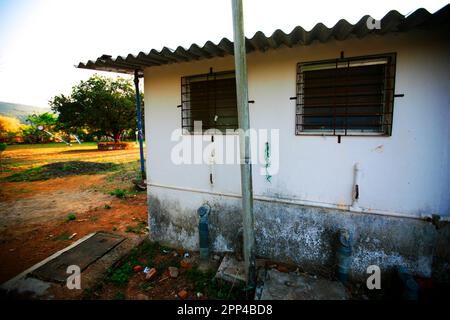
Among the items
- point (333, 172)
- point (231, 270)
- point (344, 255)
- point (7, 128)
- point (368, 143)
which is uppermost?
point (7, 128)

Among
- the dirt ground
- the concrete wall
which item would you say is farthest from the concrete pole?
the dirt ground

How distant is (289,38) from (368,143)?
194 cm

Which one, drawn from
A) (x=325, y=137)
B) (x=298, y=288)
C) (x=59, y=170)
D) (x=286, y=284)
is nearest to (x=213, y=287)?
(x=286, y=284)

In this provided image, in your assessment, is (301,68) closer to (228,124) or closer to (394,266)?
(228,124)

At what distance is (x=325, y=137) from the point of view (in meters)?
3.40

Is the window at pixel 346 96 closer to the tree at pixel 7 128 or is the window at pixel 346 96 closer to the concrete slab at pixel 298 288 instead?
the concrete slab at pixel 298 288

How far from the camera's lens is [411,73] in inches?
115

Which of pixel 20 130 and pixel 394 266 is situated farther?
pixel 20 130

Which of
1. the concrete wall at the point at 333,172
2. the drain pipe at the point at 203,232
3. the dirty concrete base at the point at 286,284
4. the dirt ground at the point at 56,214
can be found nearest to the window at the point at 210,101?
the concrete wall at the point at 333,172

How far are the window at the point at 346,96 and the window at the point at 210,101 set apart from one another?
4.23 feet

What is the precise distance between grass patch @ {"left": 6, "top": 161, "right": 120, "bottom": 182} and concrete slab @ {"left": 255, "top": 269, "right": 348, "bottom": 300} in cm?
1366

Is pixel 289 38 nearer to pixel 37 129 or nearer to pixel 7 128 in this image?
pixel 37 129

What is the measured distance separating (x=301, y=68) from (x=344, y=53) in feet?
2.07
